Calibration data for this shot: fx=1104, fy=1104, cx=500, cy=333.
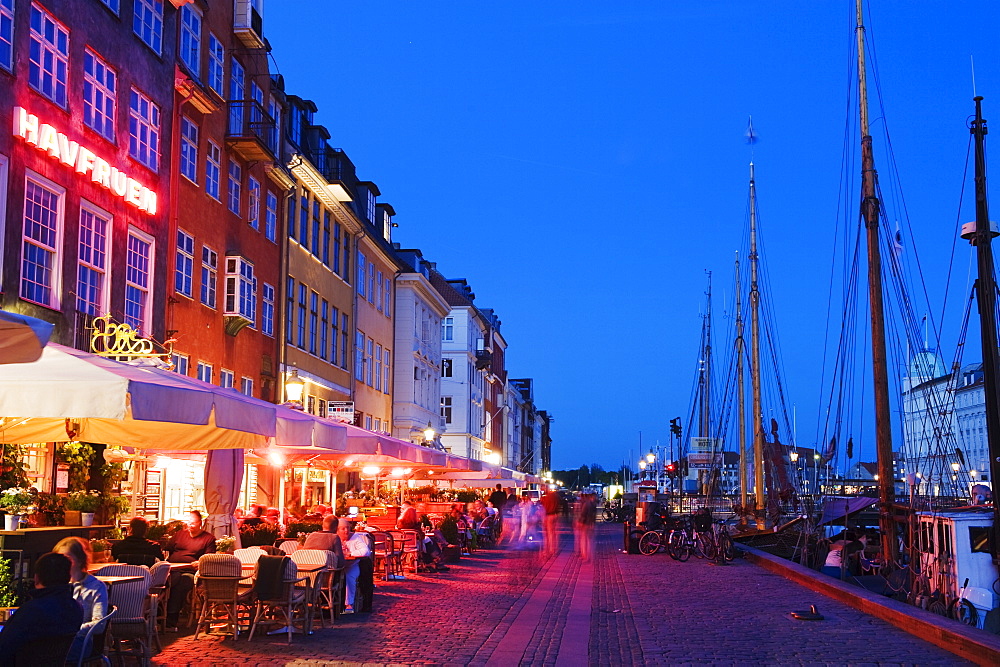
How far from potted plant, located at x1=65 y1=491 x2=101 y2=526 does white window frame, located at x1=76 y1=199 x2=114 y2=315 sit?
14.4ft

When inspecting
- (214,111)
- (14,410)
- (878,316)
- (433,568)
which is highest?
(214,111)

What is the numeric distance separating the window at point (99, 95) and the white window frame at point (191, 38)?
4006mm

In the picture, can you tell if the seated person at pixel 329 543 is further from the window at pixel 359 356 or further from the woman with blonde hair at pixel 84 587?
the window at pixel 359 356

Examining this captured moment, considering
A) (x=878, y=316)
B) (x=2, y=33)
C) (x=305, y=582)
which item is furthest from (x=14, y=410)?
(x=878, y=316)

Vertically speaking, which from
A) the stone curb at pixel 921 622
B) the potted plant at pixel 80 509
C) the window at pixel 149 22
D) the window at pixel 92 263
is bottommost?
the stone curb at pixel 921 622

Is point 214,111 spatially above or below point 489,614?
above

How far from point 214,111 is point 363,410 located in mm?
19303

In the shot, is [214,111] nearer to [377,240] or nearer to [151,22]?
[151,22]

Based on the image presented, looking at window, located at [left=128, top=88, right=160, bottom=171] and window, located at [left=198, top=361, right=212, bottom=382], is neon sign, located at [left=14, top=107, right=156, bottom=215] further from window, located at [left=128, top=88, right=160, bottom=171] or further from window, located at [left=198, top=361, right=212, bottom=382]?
window, located at [left=198, top=361, right=212, bottom=382]

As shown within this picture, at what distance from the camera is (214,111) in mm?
27172

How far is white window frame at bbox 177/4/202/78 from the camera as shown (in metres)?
25.2

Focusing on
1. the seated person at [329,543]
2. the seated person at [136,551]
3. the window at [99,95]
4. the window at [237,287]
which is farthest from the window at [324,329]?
the seated person at [136,551]

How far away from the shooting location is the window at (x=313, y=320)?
119 ft

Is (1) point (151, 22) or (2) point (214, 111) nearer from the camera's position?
(1) point (151, 22)
